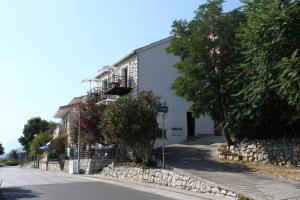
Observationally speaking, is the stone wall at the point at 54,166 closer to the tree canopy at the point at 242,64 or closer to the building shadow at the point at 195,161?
the building shadow at the point at 195,161

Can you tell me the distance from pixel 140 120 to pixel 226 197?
925cm

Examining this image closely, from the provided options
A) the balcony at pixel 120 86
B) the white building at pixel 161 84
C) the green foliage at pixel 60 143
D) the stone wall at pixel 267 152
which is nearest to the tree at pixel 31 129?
the green foliage at pixel 60 143

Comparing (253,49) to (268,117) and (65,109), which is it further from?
(65,109)

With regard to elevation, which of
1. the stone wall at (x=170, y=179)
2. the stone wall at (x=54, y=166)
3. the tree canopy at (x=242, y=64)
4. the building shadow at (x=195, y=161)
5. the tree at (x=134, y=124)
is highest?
the tree canopy at (x=242, y=64)

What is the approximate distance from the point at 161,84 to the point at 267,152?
48.8 feet

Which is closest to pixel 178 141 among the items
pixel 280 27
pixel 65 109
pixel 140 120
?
pixel 140 120

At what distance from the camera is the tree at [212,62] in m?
25.9

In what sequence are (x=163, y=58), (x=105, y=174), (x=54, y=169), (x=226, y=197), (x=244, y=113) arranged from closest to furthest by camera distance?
(x=226, y=197), (x=244, y=113), (x=105, y=174), (x=163, y=58), (x=54, y=169)

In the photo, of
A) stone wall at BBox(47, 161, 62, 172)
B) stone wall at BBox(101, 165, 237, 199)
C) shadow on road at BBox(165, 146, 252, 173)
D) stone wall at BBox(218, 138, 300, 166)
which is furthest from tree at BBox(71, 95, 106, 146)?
stone wall at BBox(218, 138, 300, 166)

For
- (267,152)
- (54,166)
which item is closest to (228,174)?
(267,152)

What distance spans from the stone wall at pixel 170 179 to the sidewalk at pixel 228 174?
41cm

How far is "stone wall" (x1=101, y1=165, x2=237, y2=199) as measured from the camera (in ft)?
57.5

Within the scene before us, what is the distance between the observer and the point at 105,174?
28.5 m

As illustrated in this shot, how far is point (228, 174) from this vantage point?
2055 centimetres
